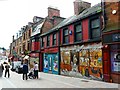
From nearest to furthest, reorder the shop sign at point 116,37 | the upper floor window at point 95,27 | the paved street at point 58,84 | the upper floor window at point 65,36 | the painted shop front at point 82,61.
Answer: the paved street at point 58,84 < the shop sign at point 116,37 < the painted shop front at point 82,61 < the upper floor window at point 95,27 < the upper floor window at point 65,36

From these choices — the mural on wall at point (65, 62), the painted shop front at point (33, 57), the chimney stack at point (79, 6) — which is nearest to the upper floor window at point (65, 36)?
the mural on wall at point (65, 62)

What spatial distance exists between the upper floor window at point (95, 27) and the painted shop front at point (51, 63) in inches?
278

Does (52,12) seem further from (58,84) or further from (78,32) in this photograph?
(58,84)

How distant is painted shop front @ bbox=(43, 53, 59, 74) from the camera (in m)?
22.7

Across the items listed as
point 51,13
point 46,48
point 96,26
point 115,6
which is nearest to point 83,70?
point 96,26

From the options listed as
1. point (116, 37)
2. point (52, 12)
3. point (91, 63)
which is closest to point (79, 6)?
point (52, 12)

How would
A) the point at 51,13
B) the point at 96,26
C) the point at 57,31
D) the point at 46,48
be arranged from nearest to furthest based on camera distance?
the point at 96,26
the point at 57,31
the point at 46,48
the point at 51,13

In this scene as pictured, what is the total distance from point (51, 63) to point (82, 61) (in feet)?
24.3

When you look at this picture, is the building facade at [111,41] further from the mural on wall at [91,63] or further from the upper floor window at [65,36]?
the upper floor window at [65,36]

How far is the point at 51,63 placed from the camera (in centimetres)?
2416

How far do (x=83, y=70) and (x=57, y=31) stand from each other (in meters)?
7.41

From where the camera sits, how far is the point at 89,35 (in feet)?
55.4

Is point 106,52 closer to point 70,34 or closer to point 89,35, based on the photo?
point 89,35

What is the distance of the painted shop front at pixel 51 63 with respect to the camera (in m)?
22.7
